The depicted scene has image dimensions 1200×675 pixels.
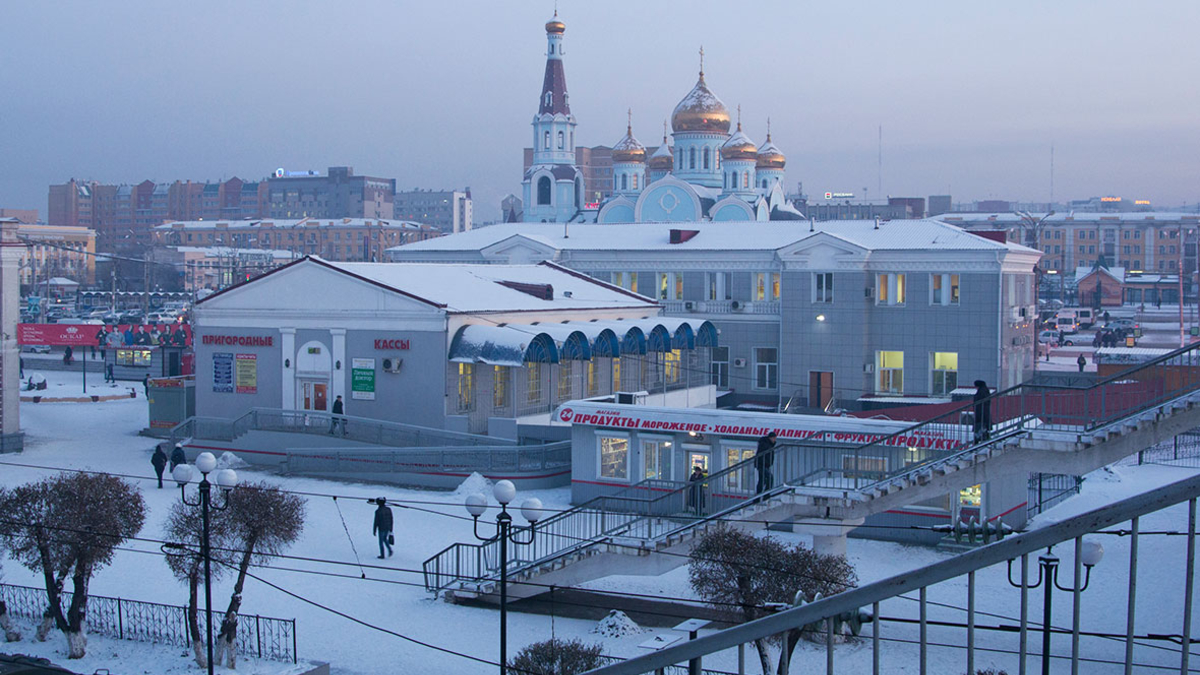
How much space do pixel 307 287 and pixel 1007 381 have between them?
24.1m

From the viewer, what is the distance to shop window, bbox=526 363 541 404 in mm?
34844

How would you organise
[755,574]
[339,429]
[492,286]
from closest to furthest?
[755,574], [339,429], [492,286]

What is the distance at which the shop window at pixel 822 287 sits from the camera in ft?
140

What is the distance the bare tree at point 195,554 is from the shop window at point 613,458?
10323 millimetres

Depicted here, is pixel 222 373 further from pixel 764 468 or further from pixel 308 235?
pixel 308 235

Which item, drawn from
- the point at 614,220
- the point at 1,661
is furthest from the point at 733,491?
the point at 614,220

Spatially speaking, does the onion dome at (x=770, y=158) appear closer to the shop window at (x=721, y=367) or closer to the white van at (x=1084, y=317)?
the white van at (x=1084, y=317)

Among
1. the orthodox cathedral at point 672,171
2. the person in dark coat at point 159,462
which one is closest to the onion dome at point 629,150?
the orthodox cathedral at point 672,171

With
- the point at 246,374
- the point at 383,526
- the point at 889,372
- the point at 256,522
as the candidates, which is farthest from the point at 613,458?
the point at 889,372

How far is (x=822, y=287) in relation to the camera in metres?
42.8

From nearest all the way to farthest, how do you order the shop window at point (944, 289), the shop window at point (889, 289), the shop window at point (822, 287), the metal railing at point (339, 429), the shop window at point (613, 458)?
the shop window at point (613, 458)
the metal railing at point (339, 429)
the shop window at point (944, 289)
the shop window at point (889, 289)
the shop window at point (822, 287)

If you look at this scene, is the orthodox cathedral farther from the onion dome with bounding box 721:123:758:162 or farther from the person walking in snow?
the person walking in snow

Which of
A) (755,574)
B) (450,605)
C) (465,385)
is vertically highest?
(465,385)

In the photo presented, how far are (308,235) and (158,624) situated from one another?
465 feet
